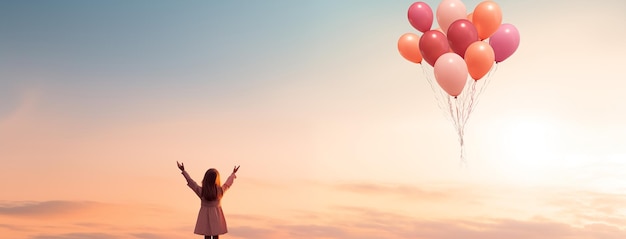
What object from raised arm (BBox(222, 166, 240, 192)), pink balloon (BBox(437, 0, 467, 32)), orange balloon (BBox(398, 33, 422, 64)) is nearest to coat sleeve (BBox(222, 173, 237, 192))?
raised arm (BBox(222, 166, 240, 192))

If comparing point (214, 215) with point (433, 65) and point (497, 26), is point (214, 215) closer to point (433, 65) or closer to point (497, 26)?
point (433, 65)

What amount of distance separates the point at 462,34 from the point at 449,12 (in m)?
0.83

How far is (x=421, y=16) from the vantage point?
1226 centimetres

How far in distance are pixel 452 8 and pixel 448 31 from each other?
721 mm

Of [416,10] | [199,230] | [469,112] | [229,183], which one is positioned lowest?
[199,230]

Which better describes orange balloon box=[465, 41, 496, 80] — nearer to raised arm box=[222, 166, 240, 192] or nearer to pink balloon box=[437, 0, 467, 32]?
pink balloon box=[437, 0, 467, 32]

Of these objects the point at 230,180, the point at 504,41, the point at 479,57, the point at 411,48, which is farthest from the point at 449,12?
the point at 230,180

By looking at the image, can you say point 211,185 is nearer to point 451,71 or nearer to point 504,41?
point 451,71

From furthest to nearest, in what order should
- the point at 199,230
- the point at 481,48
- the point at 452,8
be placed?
the point at 452,8, the point at 481,48, the point at 199,230

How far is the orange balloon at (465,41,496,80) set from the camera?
11.4 m

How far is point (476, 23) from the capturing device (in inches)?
469

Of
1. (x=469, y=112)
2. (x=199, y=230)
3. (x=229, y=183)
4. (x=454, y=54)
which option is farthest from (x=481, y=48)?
(x=199, y=230)

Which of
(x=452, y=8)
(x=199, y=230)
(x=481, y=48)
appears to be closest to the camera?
(x=199, y=230)

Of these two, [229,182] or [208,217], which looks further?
[229,182]
